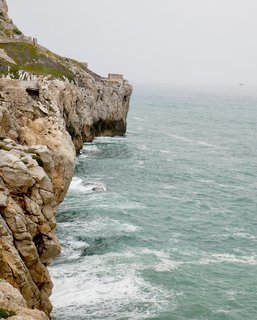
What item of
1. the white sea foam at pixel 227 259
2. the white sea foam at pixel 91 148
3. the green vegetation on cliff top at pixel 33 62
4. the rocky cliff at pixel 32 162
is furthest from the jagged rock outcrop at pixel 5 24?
the white sea foam at pixel 227 259

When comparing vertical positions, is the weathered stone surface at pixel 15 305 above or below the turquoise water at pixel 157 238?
above

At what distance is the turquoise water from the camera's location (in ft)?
129

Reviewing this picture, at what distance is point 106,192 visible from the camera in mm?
72438

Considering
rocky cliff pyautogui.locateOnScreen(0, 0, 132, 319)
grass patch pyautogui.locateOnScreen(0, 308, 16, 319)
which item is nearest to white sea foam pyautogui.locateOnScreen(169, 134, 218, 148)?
rocky cliff pyautogui.locateOnScreen(0, 0, 132, 319)

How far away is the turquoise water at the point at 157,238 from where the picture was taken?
39312 mm

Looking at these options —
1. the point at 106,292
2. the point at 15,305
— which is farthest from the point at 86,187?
the point at 15,305

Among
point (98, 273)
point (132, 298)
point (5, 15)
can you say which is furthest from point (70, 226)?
point (5, 15)

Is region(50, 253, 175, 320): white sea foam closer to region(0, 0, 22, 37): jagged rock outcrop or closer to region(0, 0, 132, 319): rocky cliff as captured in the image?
region(0, 0, 132, 319): rocky cliff

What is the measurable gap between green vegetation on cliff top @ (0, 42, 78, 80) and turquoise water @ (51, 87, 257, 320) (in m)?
18.6

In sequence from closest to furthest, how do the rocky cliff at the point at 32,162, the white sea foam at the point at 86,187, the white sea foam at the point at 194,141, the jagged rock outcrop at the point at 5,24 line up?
the rocky cliff at the point at 32,162 → the white sea foam at the point at 86,187 → the white sea foam at the point at 194,141 → the jagged rock outcrop at the point at 5,24

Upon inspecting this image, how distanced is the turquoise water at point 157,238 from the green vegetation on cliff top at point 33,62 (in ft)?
61.2

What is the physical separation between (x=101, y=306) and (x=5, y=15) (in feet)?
371

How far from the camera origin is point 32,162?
33625 mm

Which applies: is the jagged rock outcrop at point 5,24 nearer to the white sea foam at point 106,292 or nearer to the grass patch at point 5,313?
the white sea foam at point 106,292
